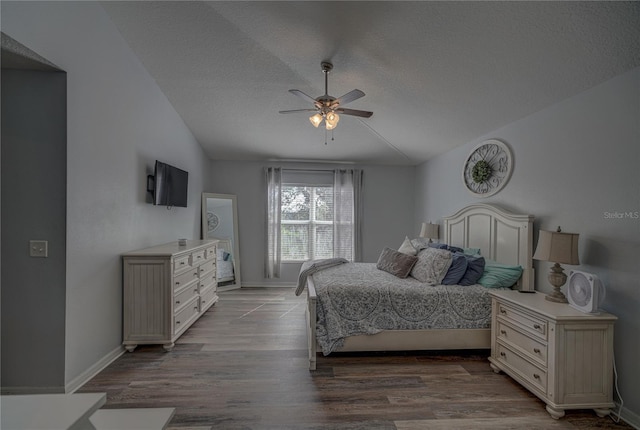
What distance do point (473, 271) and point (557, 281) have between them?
756 mm

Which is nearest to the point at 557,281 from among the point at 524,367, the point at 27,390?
the point at 524,367

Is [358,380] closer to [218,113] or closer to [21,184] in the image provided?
[21,184]

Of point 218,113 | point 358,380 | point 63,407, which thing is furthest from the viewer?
point 218,113

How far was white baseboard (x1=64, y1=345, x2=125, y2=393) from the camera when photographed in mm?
2182

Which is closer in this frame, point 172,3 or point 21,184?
point 21,184

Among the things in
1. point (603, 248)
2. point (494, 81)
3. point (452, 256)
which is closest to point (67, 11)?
point (494, 81)

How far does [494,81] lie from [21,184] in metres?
4.03

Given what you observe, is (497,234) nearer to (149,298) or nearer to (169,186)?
(149,298)

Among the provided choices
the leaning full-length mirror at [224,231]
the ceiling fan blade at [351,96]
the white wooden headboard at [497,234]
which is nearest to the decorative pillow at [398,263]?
the white wooden headboard at [497,234]

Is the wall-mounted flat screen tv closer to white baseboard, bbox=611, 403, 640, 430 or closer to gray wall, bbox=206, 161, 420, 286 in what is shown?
gray wall, bbox=206, 161, 420, 286

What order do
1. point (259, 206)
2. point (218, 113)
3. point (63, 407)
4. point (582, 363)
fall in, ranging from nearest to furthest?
point (63, 407) → point (582, 363) → point (218, 113) → point (259, 206)

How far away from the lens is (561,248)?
84.7 inches

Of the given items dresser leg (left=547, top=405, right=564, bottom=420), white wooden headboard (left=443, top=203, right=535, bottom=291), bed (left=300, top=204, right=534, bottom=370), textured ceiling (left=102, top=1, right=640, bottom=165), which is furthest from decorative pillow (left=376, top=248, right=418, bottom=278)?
textured ceiling (left=102, top=1, right=640, bottom=165)

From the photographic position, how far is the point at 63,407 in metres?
0.68
